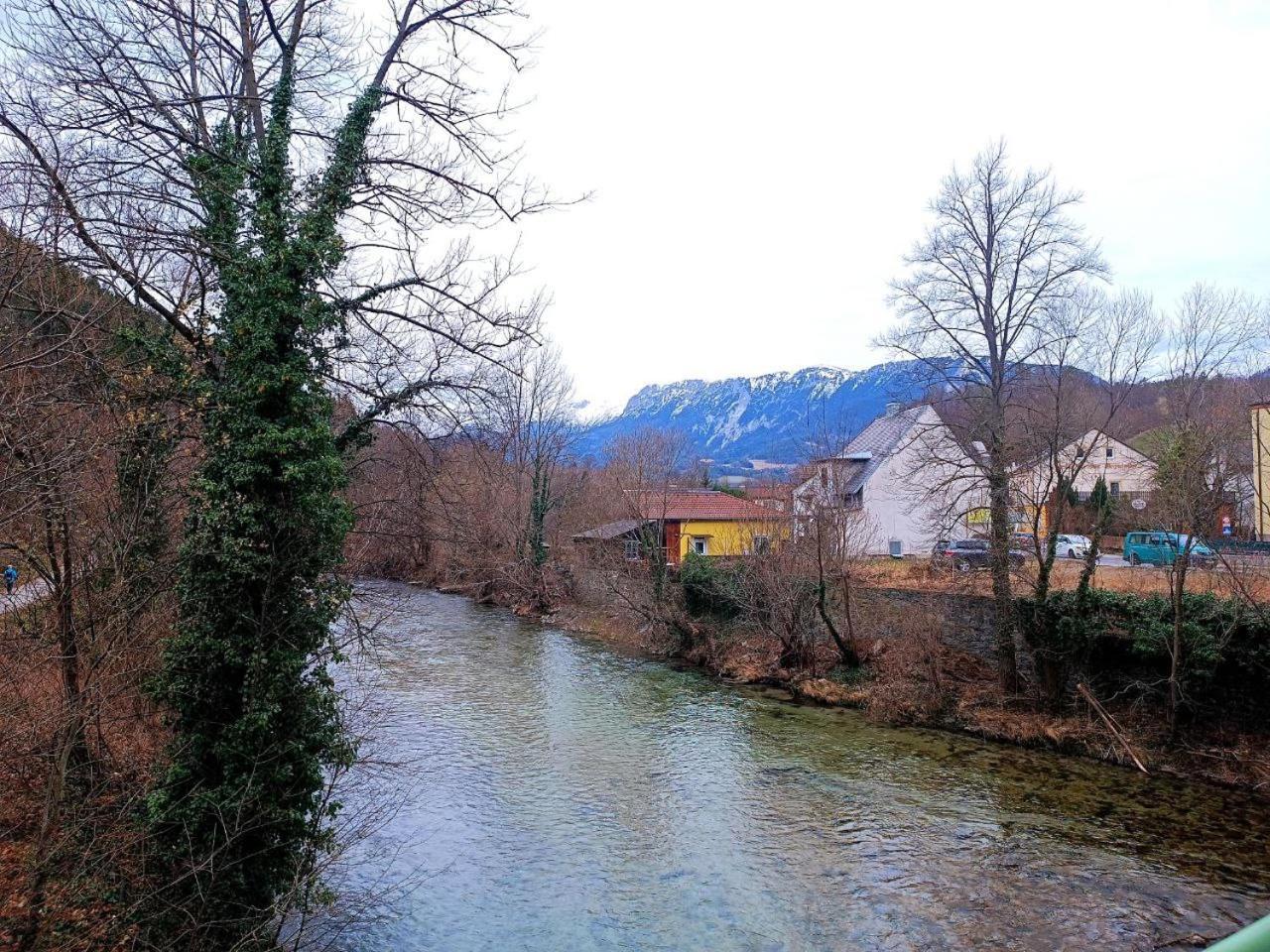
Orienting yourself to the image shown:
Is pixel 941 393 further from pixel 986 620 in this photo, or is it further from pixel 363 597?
pixel 363 597

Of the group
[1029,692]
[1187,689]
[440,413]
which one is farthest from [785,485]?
[440,413]

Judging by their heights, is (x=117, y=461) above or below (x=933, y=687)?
above

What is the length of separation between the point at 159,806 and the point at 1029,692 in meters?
16.6

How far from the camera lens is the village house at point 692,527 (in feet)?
79.9

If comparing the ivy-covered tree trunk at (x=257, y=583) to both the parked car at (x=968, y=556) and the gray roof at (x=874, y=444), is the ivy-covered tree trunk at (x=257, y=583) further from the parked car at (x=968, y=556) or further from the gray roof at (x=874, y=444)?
the gray roof at (x=874, y=444)

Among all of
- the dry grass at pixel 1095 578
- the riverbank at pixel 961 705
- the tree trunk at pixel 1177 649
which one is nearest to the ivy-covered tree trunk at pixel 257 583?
the riverbank at pixel 961 705

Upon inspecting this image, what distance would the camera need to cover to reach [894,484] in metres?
34.0

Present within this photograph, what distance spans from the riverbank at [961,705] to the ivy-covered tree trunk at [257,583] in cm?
1326

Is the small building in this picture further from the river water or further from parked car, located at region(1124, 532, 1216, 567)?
parked car, located at region(1124, 532, 1216, 567)

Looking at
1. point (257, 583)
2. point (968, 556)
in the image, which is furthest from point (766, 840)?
point (968, 556)

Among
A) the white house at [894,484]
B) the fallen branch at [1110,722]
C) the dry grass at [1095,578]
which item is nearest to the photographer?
the fallen branch at [1110,722]

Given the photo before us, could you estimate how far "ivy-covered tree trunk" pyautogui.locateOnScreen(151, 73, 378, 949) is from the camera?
8211mm

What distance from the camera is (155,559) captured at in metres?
9.45

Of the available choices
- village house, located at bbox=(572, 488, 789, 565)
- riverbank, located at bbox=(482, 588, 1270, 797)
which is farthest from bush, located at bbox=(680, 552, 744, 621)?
village house, located at bbox=(572, 488, 789, 565)
